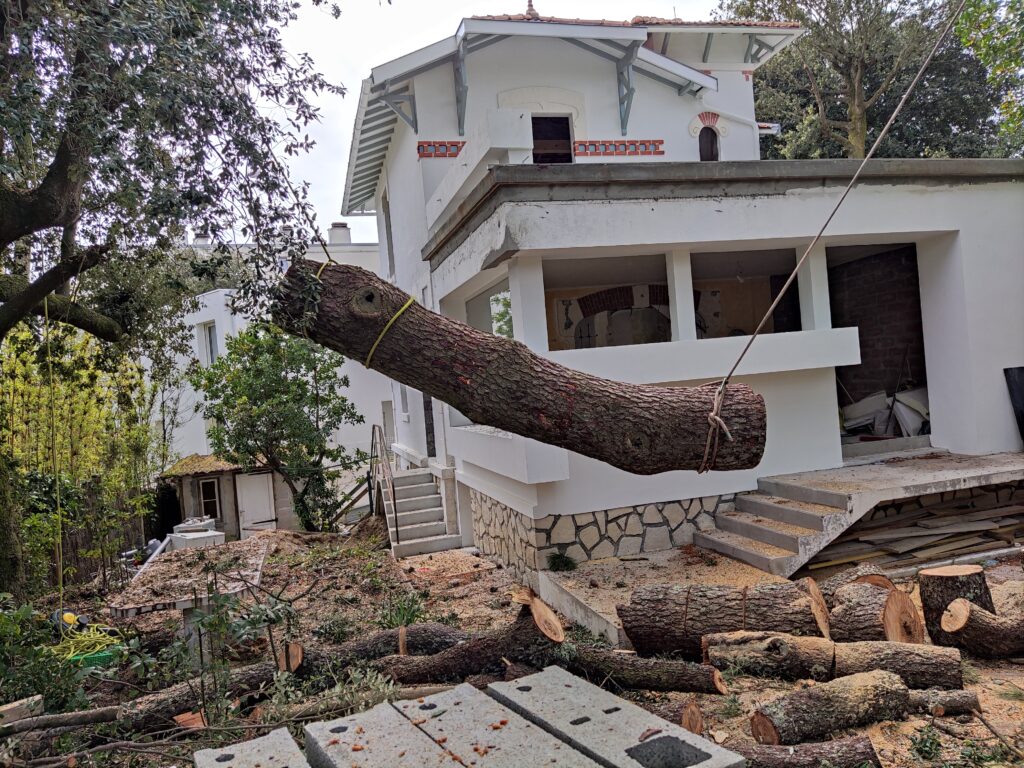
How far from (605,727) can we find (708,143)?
41.6 feet

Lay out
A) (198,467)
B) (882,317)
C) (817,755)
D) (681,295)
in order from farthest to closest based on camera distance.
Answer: (198,467) → (882,317) → (681,295) → (817,755)

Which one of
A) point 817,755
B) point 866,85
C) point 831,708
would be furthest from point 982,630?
point 866,85

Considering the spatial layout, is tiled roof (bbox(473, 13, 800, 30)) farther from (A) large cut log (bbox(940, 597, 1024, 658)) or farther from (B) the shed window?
(A) large cut log (bbox(940, 597, 1024, 658))

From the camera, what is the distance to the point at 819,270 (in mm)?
8547

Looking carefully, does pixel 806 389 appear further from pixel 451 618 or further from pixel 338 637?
pixel 338 637

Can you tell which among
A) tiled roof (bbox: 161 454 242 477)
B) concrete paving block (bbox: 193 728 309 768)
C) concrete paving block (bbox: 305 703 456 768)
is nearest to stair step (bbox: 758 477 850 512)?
concrete paving block (bbox: 305 703 456 768)

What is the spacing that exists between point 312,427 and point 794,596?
447 inches

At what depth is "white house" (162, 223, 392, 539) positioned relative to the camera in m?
19.0

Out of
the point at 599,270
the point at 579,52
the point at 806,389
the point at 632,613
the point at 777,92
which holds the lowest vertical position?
the point at 632,613

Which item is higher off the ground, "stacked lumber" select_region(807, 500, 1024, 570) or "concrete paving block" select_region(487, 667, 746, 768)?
"concrete paving block" select_region(487, 667, 746, 768)

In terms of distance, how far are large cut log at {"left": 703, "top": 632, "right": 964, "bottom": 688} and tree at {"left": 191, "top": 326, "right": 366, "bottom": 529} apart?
11.2m

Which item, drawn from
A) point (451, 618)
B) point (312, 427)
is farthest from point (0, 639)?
point (312, 427)

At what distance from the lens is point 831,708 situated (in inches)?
158

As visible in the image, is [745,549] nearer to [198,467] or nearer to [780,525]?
[780,525]
